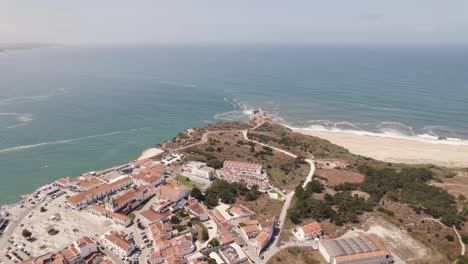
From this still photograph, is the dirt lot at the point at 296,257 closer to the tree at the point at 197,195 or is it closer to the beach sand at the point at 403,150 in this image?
the tree at the point at 197,195

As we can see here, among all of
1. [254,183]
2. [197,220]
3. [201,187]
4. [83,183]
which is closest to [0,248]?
[83,183]

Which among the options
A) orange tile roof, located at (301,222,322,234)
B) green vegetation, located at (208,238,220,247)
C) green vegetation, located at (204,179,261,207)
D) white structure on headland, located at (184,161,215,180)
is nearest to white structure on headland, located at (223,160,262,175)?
white structure on headland, located at (184,161,215,180)

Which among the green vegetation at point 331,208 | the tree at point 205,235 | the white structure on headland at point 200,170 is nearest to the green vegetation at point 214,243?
the tree at point 205,235

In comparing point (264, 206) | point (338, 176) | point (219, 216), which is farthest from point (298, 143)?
point (219, 216)

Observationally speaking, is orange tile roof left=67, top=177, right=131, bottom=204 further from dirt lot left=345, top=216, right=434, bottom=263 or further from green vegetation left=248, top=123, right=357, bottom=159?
green vegetation left=248, top=123, right=357, bottom=159

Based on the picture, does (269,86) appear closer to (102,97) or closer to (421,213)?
(102,97)
